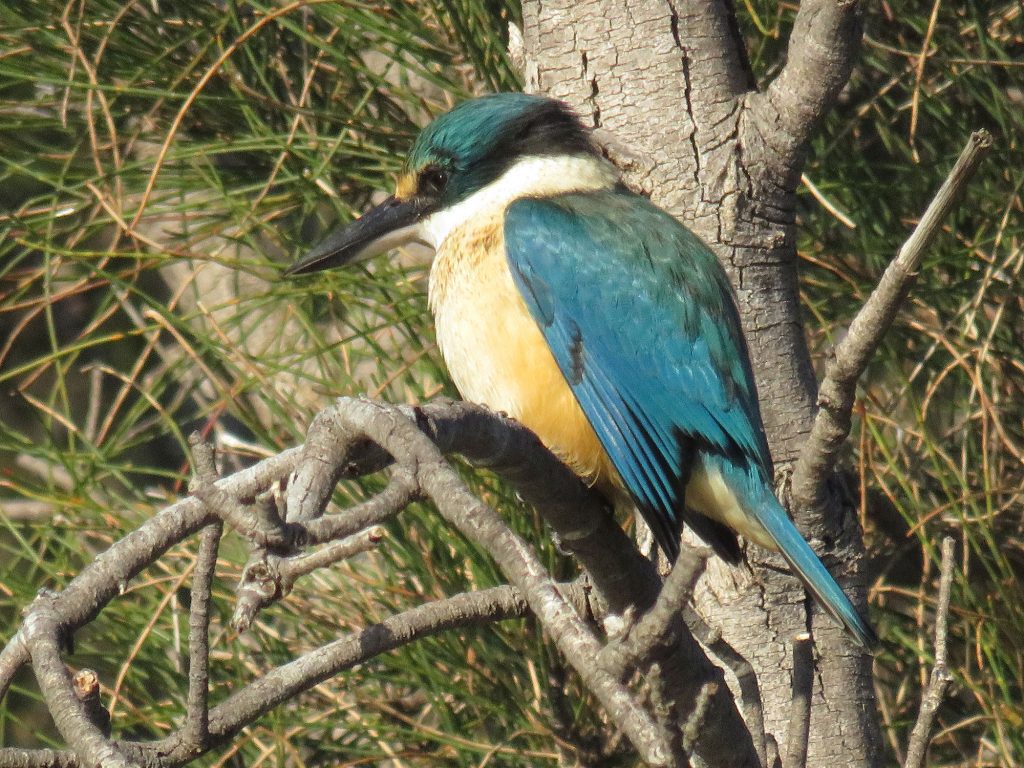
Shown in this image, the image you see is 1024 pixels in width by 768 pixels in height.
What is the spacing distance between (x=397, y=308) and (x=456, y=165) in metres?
0.30

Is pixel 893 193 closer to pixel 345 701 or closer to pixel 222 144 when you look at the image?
pixel 222 144

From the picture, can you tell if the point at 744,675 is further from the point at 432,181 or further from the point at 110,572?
the point at 432,181

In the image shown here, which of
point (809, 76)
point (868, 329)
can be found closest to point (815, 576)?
point (868, 329)

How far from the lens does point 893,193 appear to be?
245 centimetres

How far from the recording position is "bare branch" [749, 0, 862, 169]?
5.52ft

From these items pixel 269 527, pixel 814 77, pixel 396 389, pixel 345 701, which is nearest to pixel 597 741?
pixel 345 701

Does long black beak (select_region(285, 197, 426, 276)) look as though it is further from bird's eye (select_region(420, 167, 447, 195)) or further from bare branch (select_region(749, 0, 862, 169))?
bare branch (select_region(749, 0, 862, 169))

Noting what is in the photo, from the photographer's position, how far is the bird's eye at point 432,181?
225 cm

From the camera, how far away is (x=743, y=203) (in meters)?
1.94

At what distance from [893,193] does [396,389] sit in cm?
101

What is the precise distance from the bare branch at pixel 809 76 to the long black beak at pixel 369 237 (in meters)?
0.64

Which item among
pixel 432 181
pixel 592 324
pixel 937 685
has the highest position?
pixel 432 181

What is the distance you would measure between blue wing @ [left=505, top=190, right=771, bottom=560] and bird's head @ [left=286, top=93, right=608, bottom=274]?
0.12 meters

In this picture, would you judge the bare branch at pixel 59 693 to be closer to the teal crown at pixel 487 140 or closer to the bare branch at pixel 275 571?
the bare branch at pixel 275 571
